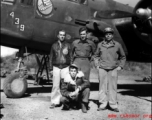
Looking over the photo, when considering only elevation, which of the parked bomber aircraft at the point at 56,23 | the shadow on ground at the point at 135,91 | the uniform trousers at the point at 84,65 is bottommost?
the shadow on ground at the point at 135,91

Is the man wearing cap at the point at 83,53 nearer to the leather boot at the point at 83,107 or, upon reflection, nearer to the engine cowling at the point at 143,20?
the leather boot at the point at 83,107

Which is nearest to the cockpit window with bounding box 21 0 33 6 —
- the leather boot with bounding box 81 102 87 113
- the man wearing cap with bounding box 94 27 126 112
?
the man wearing cap with bounding box 94 27 126 112

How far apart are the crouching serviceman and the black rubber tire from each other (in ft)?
6.37

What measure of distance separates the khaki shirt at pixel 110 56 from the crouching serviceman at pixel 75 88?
721 millimetres

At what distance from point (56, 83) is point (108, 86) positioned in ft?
4.21

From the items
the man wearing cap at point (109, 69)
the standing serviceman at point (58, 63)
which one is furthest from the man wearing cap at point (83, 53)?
the man wearing cap at point (109, 69)

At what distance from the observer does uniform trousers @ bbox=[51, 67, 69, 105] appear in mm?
5645

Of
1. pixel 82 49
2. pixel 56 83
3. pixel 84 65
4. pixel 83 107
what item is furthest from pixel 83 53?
pixel 83 107

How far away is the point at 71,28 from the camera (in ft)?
24.9

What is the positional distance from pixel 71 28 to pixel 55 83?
254 centimetres

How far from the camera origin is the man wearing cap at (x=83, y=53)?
18.7 feet

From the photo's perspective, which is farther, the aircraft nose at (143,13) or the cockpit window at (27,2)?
the aircraft nose at (143,13)

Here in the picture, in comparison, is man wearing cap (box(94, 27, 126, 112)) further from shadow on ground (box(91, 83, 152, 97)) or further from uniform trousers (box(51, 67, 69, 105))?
shadow on ground (box(91, 83, 152, 97))

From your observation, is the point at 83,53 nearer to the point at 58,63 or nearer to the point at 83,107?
the point at 58,63
